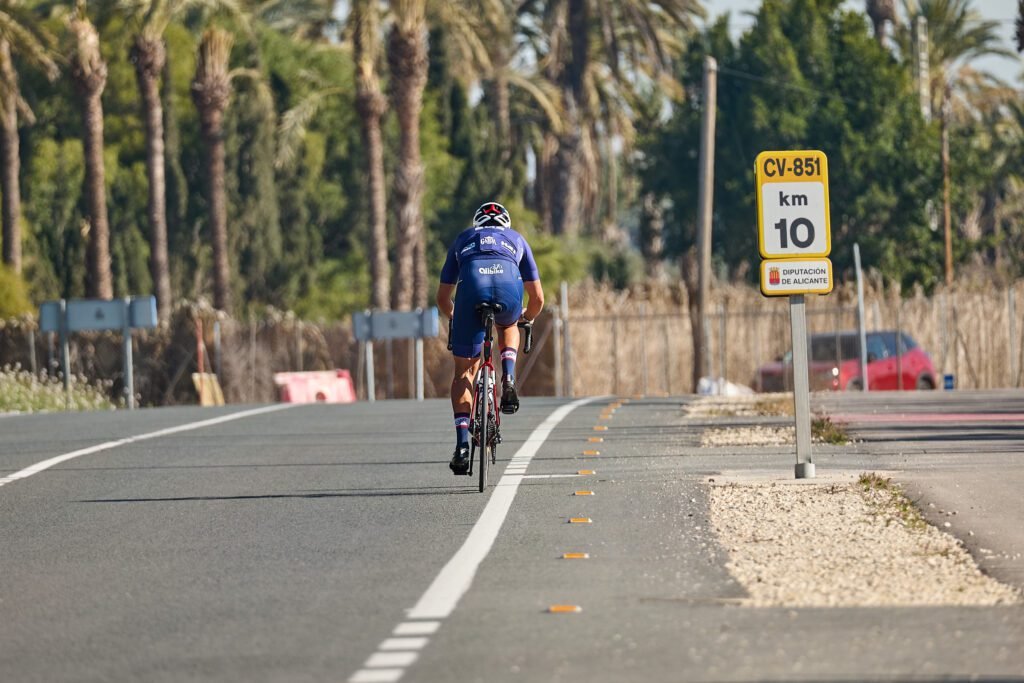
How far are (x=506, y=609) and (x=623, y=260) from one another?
50.5 meters

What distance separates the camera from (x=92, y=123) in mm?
41844

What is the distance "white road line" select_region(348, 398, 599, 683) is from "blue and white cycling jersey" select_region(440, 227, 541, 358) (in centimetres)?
102

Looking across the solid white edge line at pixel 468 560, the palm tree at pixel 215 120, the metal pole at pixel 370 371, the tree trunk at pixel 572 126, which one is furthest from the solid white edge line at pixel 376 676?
the tree trunk at pixel 572 126

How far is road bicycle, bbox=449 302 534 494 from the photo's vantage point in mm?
A: 12219

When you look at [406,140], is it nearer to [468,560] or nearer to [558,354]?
[558,354]

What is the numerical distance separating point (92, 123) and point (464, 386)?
30820 mm

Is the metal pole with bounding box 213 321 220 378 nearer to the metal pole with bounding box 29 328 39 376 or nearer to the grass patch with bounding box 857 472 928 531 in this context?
the metal pole with bounding box 29 328 39 376

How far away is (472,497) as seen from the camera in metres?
12.0

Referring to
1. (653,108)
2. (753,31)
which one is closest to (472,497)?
(753,31)

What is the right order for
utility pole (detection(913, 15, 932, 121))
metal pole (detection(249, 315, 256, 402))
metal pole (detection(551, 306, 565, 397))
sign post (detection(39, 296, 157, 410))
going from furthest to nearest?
1. utility pole (detection(913, 15, 932, 121))
2. metal pole (detection(249, 315, 256, 402))
3. metal pole (detection(551, 306, 565, 397))
4. sign post (detection(39, 296, 157, 410))

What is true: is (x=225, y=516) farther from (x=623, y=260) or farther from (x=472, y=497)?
(x=623, y=260)

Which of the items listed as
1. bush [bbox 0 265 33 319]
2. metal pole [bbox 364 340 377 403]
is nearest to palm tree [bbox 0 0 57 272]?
bush [bbox 0 265 33 319]

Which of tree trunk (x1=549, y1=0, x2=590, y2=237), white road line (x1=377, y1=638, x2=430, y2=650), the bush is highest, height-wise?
tree trunk (x1=549, y1=0, x2=590, y2=237)

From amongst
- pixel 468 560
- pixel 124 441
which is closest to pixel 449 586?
pixel 468 560
